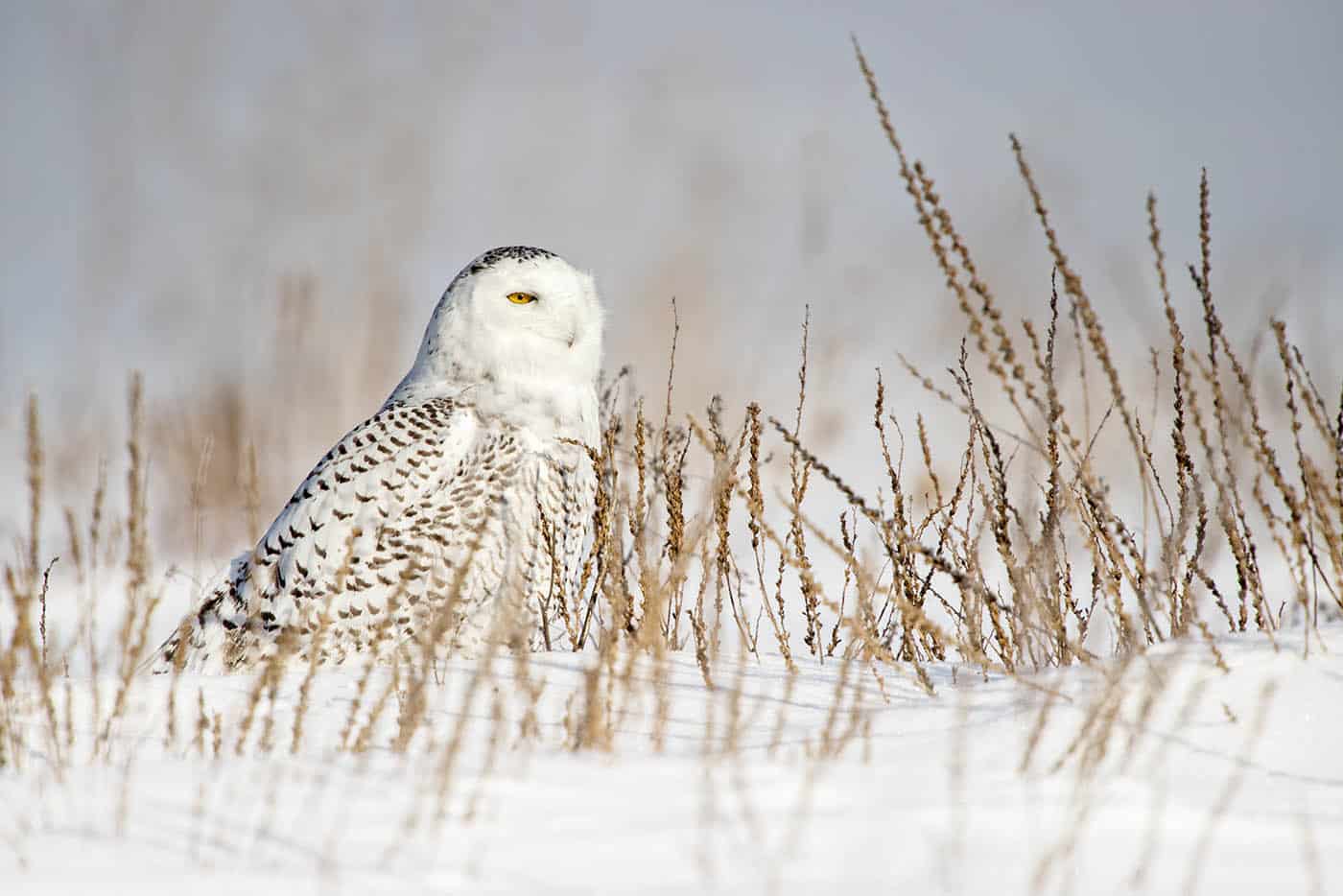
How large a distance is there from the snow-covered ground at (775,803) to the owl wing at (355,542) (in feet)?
3.95

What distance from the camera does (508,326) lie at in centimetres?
387

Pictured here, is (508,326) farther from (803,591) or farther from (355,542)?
(803,591)

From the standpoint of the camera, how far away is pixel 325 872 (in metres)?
1.43

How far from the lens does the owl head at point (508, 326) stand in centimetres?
384

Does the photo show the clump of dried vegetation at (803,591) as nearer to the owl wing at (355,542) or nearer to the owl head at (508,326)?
the owl wing at (355,542)

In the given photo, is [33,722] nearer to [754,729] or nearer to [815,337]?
[754,729]

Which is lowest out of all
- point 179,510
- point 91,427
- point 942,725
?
point 942,725


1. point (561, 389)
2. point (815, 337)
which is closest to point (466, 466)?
point (561, 389)

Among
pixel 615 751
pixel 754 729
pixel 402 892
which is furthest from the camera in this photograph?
pixel 754 729

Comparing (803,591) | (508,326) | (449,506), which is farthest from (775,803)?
(508,326)

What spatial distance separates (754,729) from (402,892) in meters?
0.99

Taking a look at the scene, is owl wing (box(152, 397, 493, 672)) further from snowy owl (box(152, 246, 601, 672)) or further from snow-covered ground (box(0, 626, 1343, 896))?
snow-covered ground (box(0, 626, 1343, 896))

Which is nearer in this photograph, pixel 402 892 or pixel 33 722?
pixel 402 892

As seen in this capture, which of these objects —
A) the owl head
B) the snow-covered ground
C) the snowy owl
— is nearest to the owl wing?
the snowy owl
